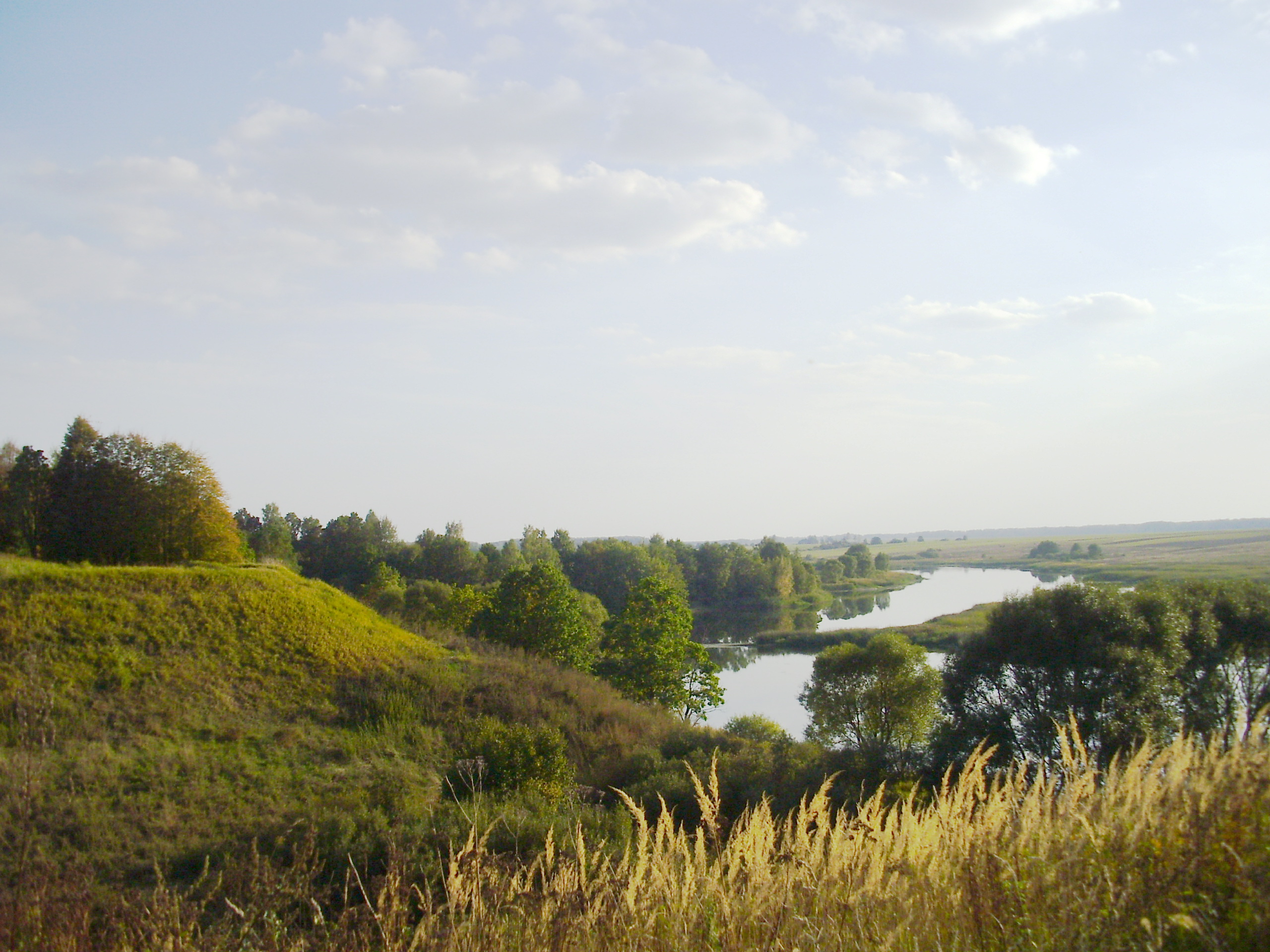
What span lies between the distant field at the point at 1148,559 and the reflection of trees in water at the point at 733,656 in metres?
19.0

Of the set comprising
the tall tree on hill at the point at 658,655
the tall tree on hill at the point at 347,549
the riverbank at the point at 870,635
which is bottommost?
the riverbank at the point at 870,635

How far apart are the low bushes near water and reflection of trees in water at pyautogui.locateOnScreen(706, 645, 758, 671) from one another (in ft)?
128

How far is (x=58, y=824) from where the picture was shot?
38.7ft

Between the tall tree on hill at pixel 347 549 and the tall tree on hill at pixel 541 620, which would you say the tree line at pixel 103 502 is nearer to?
the tall tree on hill at pixel 541 620

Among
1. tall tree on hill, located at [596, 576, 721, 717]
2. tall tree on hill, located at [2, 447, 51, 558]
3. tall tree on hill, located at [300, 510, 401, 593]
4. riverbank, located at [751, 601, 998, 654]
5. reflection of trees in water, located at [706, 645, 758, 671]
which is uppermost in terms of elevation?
tall tree on hill, located at [2, 447, 51, 558]

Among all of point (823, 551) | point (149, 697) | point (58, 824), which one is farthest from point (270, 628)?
point (823, 551)

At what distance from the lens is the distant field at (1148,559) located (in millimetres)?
32531

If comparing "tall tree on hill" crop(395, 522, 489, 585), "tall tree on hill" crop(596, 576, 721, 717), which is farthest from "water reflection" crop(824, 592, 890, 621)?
"tall tree on hill" crop(596, 576, 721, 717)

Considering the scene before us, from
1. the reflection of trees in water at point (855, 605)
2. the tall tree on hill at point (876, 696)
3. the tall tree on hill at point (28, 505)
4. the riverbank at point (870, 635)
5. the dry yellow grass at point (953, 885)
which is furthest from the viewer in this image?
the reflection of trees in water at point (855, 605)

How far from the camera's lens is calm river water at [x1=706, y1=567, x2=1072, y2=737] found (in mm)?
31141

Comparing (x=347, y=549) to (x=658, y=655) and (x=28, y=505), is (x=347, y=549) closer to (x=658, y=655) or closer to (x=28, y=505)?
(x=28, y=505)

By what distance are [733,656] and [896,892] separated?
45.6 m

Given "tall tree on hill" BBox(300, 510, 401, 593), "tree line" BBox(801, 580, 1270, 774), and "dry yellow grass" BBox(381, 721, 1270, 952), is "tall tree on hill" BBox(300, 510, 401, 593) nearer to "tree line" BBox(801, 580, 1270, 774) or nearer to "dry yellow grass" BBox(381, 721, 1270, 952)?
"tree line" BBox(801, 580, 1270, 774)

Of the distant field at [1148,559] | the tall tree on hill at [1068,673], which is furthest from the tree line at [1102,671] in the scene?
the distant field at [1148,559]
